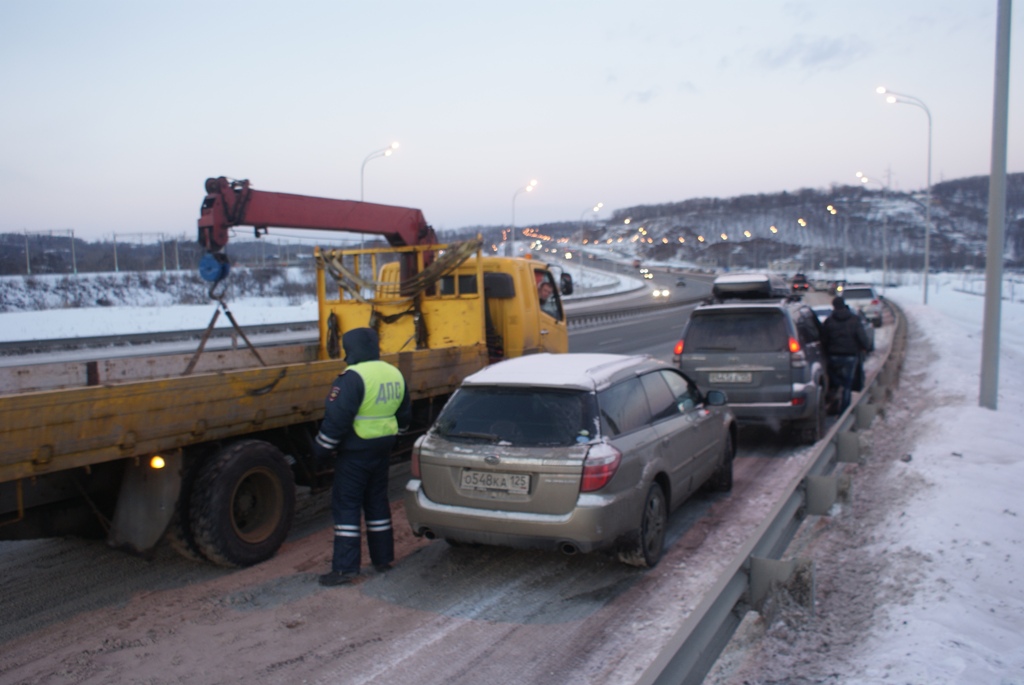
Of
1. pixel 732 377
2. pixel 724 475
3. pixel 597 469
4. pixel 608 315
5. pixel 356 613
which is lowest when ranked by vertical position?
pixel 608 315

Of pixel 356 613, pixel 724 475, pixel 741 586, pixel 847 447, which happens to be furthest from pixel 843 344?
pixel 356 613

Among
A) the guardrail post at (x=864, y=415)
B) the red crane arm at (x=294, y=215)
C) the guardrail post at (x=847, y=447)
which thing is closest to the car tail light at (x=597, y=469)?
the guardrail post at (x=847, y=447)

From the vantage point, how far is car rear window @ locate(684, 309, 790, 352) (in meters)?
9.52

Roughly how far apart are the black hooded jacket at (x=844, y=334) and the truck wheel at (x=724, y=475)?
14.5 ft

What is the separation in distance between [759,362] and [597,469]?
201 inches

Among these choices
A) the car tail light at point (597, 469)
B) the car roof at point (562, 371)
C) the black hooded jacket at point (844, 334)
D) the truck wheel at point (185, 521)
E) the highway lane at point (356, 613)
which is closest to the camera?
the highway lane at point (356, 613)

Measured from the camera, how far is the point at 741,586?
423cm

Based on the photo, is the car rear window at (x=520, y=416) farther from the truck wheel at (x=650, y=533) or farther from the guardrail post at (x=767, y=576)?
the guardrail post at (x=767, y=576)

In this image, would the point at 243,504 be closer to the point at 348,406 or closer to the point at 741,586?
the point at 348,406

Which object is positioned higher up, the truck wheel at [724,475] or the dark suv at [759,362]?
the dark suv at [759,362]

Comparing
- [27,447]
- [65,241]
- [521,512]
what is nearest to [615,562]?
[521,512]

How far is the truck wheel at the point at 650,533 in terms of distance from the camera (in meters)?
5.45

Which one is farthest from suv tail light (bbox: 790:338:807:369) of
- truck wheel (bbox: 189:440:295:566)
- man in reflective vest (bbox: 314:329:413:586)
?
truck wheel (bbox: 189:440:295:566)

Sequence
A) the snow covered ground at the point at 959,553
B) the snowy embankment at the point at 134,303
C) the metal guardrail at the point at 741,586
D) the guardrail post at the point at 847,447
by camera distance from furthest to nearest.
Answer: the snowy embankment at the point at 134,303 → the guardrail post at the point at 847,447 → the snow covered ground at the point at 959,553 → the metal guardrail at the point at 741,586
